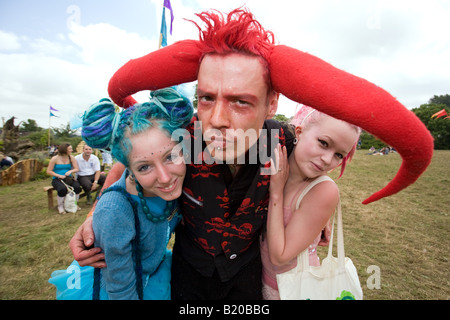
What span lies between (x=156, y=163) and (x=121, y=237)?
0.47 meters

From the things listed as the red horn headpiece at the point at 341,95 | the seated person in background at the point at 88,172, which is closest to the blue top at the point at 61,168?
the seated person in background at the point at 88,172

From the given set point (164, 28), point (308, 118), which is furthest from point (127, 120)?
point (164, 28)

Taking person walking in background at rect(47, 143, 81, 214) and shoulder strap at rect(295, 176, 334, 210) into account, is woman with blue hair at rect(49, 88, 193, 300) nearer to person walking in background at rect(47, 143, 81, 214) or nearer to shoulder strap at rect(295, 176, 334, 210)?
shoulder strap at rect(295, 176, 334, 210)

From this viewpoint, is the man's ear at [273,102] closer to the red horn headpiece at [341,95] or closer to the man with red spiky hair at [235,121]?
the man with red spiky hair at [235,121]

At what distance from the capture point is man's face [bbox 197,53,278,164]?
1216mm

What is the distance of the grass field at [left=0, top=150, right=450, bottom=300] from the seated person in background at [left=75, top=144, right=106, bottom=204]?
0.56 m

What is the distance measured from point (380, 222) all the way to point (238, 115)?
5801 mm

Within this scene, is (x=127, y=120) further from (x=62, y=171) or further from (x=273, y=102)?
(x=62, y=171)

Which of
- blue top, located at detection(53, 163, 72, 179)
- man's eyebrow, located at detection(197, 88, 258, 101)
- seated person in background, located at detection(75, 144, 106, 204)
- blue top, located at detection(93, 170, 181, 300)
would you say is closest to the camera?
man's eyebrow, located at detection(197, 88, 258, 101)

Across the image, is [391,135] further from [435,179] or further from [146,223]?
[435,179]

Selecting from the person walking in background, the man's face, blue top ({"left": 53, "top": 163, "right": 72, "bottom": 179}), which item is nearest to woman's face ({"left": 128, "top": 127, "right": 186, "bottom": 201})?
the man's face

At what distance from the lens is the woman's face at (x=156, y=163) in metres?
1.39

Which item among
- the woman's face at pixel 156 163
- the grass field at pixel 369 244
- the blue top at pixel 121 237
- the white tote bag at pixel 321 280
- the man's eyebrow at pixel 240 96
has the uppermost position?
the man's eyebrow at pixel 240 96
